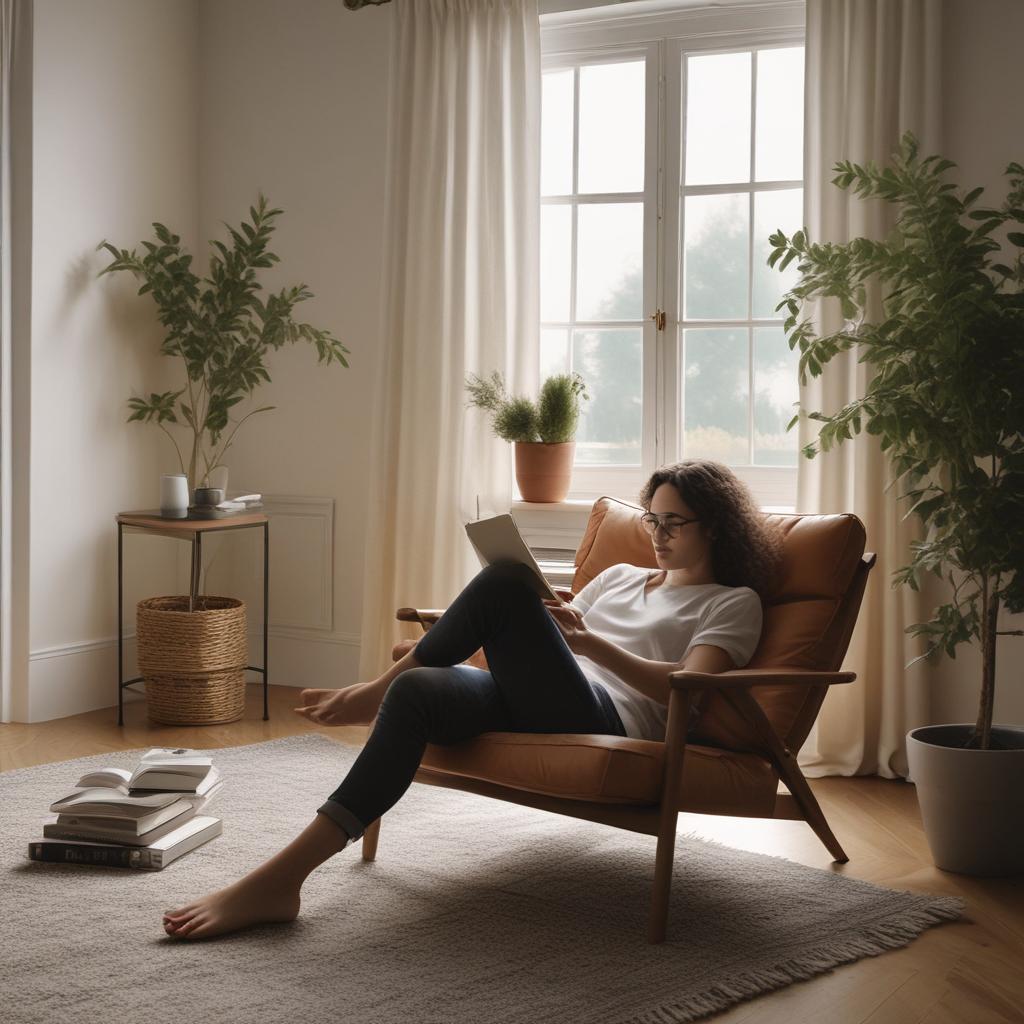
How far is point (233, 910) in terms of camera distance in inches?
93.5

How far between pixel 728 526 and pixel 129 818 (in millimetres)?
1517

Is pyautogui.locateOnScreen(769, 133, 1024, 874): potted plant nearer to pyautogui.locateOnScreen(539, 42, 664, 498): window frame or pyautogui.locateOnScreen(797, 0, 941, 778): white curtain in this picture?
pyautogui.locateOnScreen(797, 0, 941, 778): white curtain

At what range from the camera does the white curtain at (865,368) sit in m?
3.75

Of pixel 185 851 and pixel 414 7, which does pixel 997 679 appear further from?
pixel 414 7

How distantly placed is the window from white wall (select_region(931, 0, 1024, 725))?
1.87ft

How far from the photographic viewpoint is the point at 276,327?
4.57m

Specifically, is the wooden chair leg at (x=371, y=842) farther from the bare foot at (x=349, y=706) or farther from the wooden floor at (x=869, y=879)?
the wooden floor at (x=869, y=879)

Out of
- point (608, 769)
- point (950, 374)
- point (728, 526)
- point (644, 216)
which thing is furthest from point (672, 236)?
point (608, 769)

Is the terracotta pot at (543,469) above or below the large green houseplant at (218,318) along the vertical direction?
below

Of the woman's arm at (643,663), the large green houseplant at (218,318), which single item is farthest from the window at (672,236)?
the woman's arm at (643,663)

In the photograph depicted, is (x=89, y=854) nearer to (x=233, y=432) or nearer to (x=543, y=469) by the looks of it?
(x=543, y=469)

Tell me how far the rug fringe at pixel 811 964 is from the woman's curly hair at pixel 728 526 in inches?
30.4

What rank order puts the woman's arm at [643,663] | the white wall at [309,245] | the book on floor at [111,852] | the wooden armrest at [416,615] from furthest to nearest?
the white wall at [309,245] → the wooden armrest at [416,615] → the book on floor at [111,852] → the woman's arm at [643,663]

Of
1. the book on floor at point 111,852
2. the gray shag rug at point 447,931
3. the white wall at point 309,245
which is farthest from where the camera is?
the white wall at point 309,245
